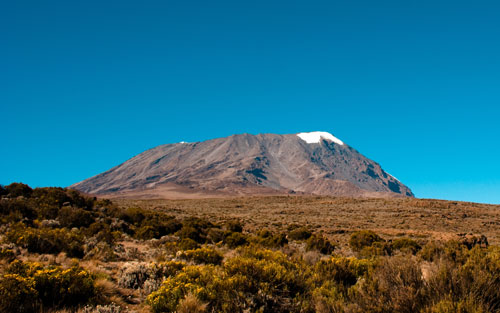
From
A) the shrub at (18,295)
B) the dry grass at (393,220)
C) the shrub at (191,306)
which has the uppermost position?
the shrub at (18,295)

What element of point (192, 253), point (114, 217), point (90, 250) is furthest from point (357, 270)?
point (114, 217)

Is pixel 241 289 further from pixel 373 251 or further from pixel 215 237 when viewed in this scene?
pixel 215 237

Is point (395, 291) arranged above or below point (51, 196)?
below

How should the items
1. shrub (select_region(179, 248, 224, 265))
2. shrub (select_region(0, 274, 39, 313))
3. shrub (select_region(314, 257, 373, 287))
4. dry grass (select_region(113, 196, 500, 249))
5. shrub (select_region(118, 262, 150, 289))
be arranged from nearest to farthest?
shrub (select_region(0, 274, 39, 313)) < shrub (select_region(314, 257, 373, 287)) < shrub (select_region(118, 262, 150, 289)) < shrub (select_region(179, 248, 224, 265)) < dry grass (select_region(113, 196, 500, 249))

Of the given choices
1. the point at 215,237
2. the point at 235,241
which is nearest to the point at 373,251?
the point at 235,241

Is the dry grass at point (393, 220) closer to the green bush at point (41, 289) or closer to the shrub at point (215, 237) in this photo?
the shrub at point (215, 237)

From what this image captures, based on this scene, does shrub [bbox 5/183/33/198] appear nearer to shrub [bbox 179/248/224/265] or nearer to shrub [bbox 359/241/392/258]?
shrub [bbox 179/248/224/265]

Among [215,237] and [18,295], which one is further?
[215,237]

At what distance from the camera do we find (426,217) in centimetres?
4450

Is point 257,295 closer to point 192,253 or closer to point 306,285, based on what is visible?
point 306,285

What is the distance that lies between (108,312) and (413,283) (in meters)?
5.86

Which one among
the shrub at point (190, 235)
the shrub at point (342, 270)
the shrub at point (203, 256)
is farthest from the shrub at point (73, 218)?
the shrub at point (342, 270)

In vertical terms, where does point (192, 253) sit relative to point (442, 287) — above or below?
below

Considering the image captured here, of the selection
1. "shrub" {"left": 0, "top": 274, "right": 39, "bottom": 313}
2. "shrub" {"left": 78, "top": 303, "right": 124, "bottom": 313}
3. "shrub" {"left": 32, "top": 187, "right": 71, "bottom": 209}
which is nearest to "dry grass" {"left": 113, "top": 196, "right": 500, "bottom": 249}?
"shrub" {"left": 32, "top": 187, "right": 71, "bottom": 209}
